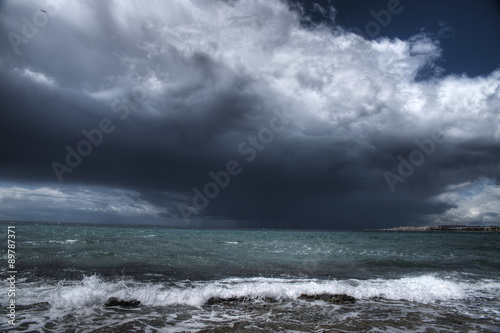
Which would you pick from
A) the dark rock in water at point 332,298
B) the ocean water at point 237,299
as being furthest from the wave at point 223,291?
the dark rock in water at point 332,298

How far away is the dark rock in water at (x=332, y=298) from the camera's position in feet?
39.2

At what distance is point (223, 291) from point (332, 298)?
194 inches

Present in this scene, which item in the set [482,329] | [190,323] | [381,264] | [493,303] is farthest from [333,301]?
[381,264]

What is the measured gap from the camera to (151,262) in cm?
2123

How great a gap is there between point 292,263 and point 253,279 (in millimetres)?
7667

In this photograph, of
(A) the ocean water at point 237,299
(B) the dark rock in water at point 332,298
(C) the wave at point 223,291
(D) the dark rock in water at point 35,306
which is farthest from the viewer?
(B) the dark rock in water at point 332,298

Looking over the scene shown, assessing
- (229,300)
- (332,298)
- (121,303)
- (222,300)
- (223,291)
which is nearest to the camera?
(121,303)

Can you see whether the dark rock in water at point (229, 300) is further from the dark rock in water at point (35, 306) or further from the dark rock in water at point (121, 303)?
the dark rock in water at point (35, 306)

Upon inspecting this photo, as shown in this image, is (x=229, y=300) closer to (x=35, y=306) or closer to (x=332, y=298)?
(x=332, y=298)

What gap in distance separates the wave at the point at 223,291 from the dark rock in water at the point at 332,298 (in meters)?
0.45

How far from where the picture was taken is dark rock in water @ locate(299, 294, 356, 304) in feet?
39.2

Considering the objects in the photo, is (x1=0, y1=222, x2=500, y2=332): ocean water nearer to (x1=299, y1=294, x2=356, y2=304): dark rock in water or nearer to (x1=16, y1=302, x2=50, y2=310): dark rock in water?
(x1=16, y1=302, x2=50, y2=310): dark rock in water

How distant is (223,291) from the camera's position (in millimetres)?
12508

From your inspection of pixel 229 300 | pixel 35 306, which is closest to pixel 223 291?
pixel 229 300
